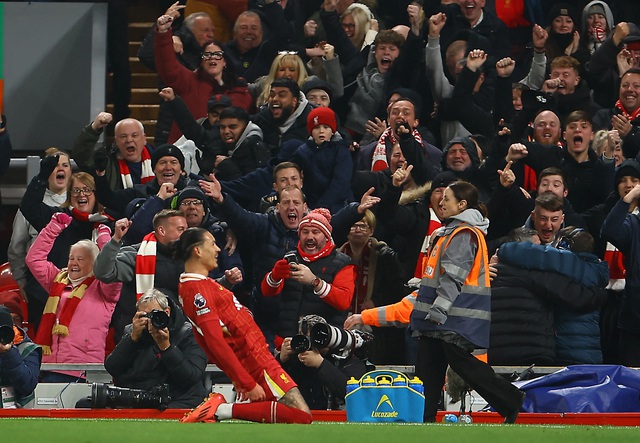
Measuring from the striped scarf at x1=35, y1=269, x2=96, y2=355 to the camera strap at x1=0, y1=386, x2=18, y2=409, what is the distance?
3.44ft

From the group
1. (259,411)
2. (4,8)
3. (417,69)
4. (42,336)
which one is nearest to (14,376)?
(42,336)

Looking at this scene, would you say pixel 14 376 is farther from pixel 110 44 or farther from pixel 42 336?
pixel 110 44

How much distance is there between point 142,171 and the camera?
1359 centimetres

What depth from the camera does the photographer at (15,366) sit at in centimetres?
1059

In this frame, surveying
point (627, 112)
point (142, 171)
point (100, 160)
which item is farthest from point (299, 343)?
point (627, 112)

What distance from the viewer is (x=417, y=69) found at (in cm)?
1483

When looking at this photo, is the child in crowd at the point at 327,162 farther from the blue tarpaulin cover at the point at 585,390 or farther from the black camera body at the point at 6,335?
the black camera body at the point at 6,335

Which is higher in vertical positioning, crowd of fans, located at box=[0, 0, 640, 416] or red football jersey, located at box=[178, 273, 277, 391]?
crowd of fans, located at box=[0, 0, 640, 416]

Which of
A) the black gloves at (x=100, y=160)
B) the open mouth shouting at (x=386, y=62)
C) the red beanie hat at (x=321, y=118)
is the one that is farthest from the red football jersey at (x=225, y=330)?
the open mouth shouting at (x=386, y=62)

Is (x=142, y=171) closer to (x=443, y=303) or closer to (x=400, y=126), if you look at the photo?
(x=400, y=126)

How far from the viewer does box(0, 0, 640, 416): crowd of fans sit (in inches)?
446

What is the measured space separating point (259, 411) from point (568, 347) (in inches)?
123

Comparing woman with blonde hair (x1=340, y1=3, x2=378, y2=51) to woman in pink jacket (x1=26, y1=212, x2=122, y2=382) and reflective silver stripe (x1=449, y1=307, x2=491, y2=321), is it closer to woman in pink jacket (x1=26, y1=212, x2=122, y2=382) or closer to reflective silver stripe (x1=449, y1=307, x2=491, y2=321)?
woman in pink jacket (x1=26, y1=212, x2=122, y2=382)

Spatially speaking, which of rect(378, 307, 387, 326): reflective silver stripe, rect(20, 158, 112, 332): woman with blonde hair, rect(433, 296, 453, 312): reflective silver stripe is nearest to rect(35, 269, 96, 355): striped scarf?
rect(20, 158, 112, 332): woman with blonde hair
